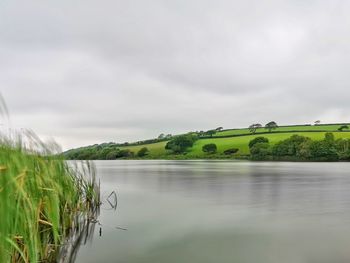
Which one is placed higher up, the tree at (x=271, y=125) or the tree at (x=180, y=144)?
the tree at (x=271, y=125)

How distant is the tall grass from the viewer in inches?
130

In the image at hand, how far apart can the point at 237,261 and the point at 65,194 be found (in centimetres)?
446

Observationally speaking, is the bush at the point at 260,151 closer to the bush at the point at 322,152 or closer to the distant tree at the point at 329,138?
the bush at the point at 322,152

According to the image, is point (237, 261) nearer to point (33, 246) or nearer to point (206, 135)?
point (33, 246)

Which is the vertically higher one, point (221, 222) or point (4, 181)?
point (4, 181)

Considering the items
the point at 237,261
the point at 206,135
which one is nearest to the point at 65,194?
the point at 237,261

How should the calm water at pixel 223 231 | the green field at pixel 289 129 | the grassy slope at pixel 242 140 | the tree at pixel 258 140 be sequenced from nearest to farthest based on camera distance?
1. the calm water at pixel 223 231
2. the grassy slope at pixel 242 140
3. the tree at pixel 258 140
4. the green field at pixel 289 129

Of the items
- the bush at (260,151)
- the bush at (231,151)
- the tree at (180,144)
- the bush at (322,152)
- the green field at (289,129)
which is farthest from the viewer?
the tree at (180,144)

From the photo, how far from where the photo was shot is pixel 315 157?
78000mm

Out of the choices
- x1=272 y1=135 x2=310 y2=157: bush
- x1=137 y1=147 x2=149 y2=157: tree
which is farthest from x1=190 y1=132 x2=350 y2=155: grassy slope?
x1=137 y1=147 x2=149 y2=157: tree

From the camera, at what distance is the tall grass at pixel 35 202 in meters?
3.31

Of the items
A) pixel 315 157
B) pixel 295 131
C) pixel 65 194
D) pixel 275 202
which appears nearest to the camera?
pixel 65 194

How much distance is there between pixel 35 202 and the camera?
5.54 meters

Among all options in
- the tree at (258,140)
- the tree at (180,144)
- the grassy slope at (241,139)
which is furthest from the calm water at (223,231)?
the tree at (180,144)
